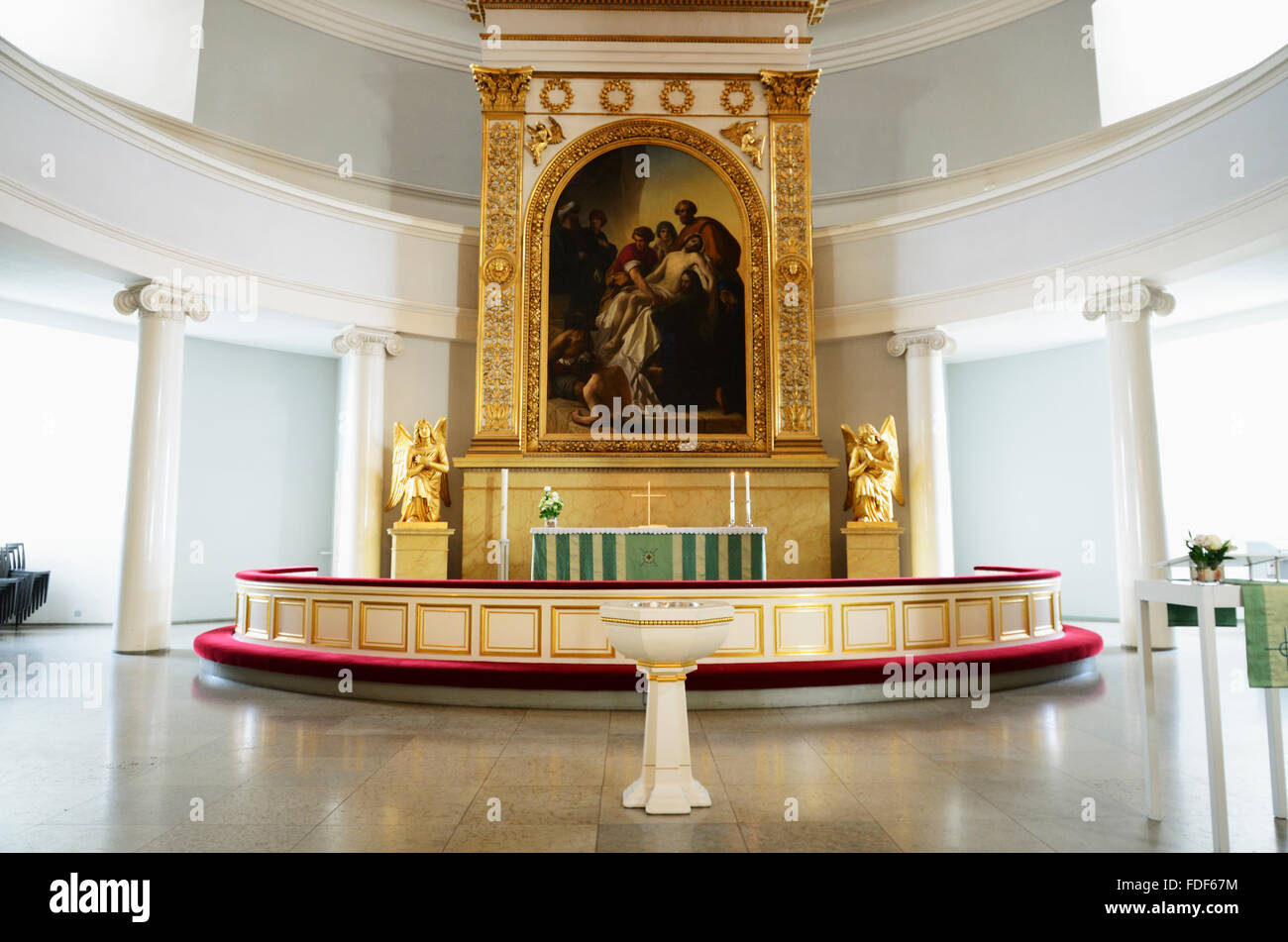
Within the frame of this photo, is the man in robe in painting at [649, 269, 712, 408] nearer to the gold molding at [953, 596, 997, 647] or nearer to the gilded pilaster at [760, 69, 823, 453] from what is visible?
the gilded pilaster at [760, 69, 823, 453]

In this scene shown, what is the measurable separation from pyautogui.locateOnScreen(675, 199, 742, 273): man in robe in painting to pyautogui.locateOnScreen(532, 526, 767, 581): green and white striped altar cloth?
15.2ft

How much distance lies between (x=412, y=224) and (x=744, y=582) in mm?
8924

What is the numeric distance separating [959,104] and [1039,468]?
254 inches

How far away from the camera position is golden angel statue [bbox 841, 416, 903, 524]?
1189 centimetres

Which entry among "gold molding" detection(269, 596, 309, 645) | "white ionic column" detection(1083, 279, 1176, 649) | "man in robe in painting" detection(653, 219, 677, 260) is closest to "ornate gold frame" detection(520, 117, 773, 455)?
"man in robe in painting" detection(653, 219, 677, 260)

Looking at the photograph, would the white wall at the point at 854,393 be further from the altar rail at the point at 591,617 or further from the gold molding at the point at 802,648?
the gold molding at the point at 802,648

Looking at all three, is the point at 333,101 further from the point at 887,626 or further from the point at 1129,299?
the point at 1129,299

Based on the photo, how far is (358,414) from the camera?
42.0ft

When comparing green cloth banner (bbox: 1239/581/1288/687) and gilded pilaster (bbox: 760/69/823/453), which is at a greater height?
gilded pilaster (bbox: 760/69/823/453)

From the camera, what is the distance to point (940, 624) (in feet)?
25.5

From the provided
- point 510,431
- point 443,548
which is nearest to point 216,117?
point 510,431

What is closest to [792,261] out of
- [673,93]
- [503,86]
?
[673,93]

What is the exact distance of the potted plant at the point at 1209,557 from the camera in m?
3.95
